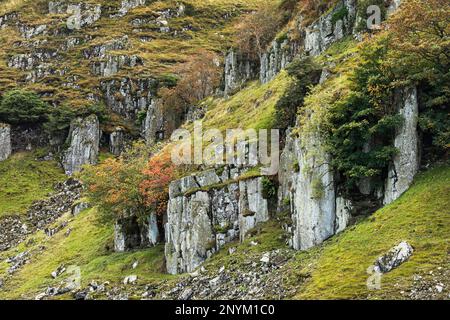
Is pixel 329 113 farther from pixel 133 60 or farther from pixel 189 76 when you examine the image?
pixel 133 60

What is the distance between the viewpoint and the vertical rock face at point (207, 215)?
56.2m

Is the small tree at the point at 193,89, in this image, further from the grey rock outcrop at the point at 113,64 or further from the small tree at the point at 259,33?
the grey rock outcrop at the point at 113,64

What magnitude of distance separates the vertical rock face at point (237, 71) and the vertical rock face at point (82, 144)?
4820cm

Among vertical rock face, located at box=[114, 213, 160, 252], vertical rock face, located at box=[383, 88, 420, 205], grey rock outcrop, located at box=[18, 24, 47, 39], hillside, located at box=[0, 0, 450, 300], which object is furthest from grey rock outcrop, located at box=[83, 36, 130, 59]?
vertical rock face, located at box=[383, 88, 420, 205]

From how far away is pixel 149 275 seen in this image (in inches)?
2355

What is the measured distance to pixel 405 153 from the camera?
44969 millimetres

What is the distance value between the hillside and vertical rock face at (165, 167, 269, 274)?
5.6 inches

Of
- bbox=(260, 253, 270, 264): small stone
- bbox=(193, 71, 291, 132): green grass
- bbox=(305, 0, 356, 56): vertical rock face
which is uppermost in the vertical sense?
bbox=(305, 0, 356, 56): vertical rock face

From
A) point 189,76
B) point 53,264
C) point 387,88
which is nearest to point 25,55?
point 189,76

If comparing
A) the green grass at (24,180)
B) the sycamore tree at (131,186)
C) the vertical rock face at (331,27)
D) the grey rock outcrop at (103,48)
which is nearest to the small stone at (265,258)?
the sycamore tree at (131,186)

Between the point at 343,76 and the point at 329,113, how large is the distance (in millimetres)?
10560

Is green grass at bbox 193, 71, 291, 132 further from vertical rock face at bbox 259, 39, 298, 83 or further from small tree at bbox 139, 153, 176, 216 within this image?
small tree at bbox 139, 153, 176, 216

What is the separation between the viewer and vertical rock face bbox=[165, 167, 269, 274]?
56241 mm

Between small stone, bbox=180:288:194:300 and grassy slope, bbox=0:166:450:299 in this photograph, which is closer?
grassy slope, bbox=0:166:450:299
